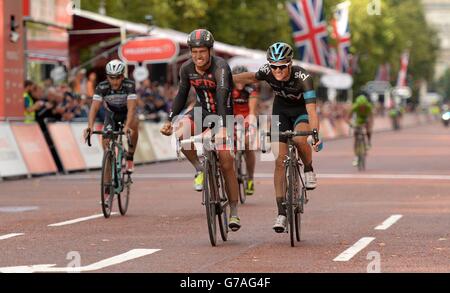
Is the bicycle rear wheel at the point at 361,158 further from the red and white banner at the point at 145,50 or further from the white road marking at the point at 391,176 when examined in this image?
the red and white banner at the point at 145,50

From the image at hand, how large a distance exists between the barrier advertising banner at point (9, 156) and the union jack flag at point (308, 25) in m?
31.2

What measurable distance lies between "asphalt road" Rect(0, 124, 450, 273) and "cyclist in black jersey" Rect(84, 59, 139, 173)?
1127 mm

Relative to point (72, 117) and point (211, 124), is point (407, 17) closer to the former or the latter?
point (72, 117)

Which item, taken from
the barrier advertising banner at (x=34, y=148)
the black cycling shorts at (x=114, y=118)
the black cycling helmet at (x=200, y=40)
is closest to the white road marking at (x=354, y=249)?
the black cycling helmet at (x=200, y=40)

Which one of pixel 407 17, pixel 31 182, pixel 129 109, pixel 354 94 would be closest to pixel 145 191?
pixel 31 182

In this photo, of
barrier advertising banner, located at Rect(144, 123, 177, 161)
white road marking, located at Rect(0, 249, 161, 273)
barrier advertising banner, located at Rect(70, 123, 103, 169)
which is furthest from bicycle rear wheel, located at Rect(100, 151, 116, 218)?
barrier advertising banner, located at Rect(144, 123, 177, 161)

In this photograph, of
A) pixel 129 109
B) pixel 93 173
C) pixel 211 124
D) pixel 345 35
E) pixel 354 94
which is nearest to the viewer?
pixel 211 124

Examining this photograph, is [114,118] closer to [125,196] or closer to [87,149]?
[125,196]

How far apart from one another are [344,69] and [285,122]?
184ft

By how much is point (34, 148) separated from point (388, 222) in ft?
38.1

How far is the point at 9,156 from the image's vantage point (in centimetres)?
2527

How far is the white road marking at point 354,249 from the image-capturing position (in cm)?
1216

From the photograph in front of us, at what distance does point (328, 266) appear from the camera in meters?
11.5

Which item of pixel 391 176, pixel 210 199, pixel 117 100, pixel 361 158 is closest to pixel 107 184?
pixel 117 100
